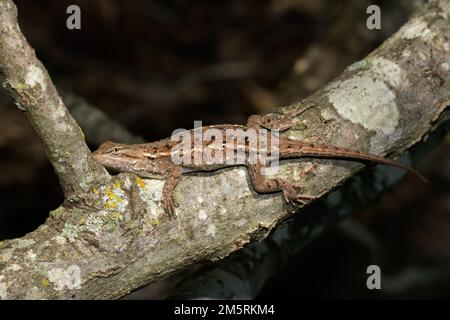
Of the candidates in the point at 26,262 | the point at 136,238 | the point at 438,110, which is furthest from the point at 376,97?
the point at 26,262

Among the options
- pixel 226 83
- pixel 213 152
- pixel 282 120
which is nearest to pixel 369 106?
pixel 282 120

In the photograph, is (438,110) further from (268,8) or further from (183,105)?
(268,8)

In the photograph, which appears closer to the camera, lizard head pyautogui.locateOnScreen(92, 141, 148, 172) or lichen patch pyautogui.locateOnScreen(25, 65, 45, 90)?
lichen patch pyautogui.locateOnScreen(25, 65, 45, 90)

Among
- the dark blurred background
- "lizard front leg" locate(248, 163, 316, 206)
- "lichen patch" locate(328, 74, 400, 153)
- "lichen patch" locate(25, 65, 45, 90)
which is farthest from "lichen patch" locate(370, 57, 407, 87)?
the dark blurred background

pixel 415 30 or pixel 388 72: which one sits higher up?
pixel 415 30

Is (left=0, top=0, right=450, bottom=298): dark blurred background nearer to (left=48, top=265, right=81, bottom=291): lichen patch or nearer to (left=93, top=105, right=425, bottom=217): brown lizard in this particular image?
(left=93, top=105, right=425, bottom=217): brown lizard

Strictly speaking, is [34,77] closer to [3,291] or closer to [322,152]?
[3,291]
